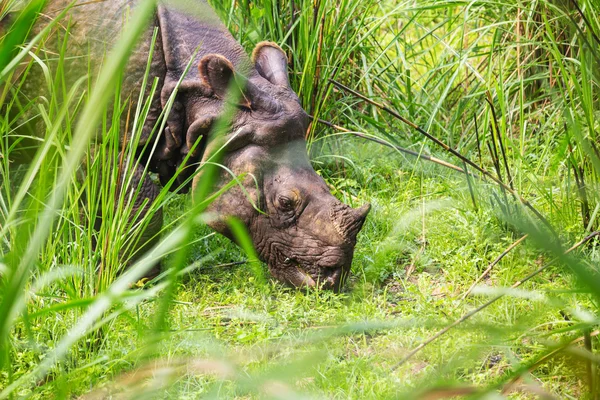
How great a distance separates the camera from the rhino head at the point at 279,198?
14.0 feet

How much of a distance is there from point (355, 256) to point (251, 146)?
862 millimetres

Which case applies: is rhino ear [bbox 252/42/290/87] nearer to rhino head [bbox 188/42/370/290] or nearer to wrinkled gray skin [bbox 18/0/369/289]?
wrinkled gray skin [bbox 18/0/369/289]

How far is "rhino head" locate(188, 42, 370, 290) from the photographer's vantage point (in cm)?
426

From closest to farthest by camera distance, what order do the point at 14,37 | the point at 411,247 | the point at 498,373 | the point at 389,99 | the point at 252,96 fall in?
the point at 14,37, the point at 498,373, the point at 252,96, the point at 411,247, the point at 389,99

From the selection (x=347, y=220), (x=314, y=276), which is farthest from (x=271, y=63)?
(x=314, y=276)

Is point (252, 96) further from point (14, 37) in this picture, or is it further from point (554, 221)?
point (14, 37)

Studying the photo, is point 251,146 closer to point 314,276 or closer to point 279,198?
point 279,198

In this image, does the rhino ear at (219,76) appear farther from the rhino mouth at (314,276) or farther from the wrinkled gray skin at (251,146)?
the rhino mouth at (314,276)

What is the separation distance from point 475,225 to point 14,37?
11.5 feet

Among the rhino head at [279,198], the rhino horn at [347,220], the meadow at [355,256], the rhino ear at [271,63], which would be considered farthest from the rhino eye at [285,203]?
the rhino ear at [271,63]

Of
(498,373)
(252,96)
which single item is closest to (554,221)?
(498,373)

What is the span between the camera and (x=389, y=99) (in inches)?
243

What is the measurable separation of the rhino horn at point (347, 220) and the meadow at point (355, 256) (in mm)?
217

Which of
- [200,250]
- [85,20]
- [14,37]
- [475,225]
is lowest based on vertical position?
[200,250]
